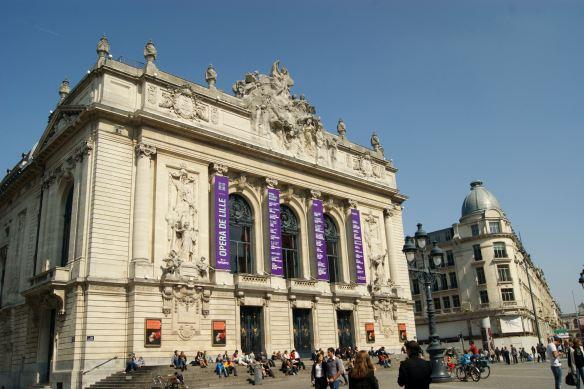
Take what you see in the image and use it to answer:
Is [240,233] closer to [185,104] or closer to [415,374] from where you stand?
[185,104]

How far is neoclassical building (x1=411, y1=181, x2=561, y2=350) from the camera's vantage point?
2367 inches

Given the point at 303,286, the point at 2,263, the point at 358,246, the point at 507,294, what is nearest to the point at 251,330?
the point at 303,286

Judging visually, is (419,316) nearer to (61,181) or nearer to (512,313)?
(512,313)

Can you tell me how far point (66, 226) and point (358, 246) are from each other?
21.5 m

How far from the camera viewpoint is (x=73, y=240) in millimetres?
28250

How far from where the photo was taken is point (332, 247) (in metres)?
40.9

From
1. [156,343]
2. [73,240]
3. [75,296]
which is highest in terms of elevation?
[73,240]

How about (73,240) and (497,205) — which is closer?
(73,240)

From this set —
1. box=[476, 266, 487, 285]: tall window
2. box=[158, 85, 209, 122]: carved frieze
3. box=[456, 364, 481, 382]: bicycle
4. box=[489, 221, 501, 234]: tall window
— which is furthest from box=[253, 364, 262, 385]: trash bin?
box=[489, 221, 501, 234]: tall window

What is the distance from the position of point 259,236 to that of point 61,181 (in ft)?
43.4

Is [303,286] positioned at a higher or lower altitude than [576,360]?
higher

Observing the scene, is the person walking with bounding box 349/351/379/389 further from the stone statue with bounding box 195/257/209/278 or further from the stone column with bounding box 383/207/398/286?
the stone column with bounding box 383/207/398/286

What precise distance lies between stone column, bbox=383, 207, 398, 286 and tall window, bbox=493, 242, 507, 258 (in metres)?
23.8

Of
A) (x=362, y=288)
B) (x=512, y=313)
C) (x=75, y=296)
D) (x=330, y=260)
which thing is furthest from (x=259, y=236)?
(x=512, y=313)
